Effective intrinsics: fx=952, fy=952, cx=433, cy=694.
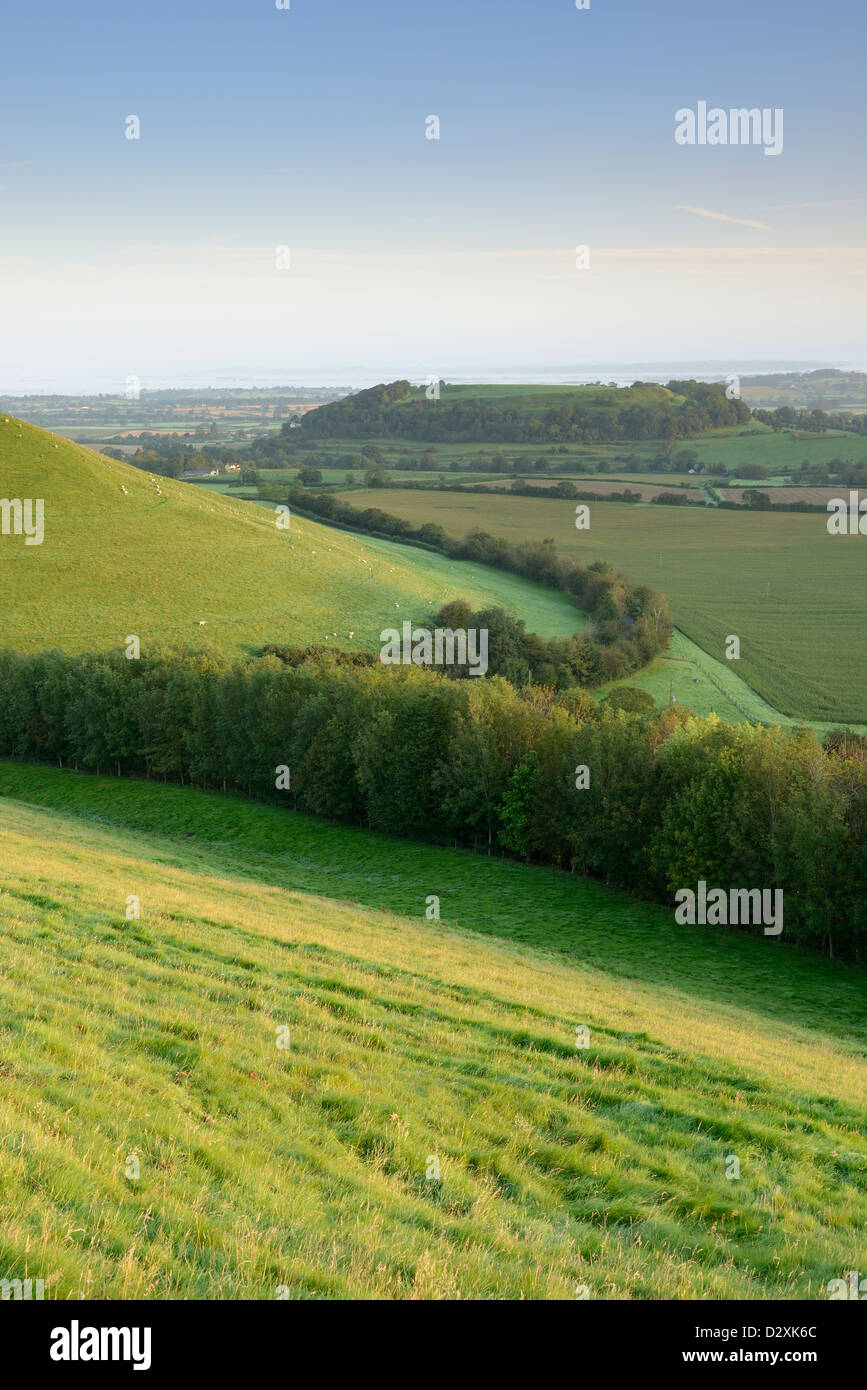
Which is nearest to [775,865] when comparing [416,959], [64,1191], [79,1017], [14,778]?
[416,959]

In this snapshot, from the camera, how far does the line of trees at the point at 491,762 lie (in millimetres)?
43469

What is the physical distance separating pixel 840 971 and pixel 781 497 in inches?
6550

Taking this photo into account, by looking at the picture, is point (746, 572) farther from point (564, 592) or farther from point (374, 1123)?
point (374, 1123)

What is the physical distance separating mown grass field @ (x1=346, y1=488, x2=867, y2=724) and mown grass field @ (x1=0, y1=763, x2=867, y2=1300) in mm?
74591

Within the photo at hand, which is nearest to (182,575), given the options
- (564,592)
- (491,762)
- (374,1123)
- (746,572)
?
(564,592)

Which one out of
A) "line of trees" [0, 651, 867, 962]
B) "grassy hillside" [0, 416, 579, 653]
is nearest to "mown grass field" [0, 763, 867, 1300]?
"line of trees" [0, 651, 867, 962]

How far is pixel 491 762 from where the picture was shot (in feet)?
182

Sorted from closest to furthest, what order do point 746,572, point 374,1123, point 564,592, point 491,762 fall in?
point 374,1123 → point 491,762 → point 564,592 → point 746,572

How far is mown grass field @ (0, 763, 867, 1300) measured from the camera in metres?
8.18

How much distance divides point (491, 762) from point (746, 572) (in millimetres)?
103727

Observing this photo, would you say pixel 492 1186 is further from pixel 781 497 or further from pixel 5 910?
pixel 781 497

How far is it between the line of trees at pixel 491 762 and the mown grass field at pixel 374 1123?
1767 centimetres

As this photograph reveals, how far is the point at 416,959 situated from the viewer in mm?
24359

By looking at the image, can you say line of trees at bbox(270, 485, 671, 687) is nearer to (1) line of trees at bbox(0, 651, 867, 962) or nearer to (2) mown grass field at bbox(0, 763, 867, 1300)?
(1) line of trees at bbox(0, 651, 867, 962)
